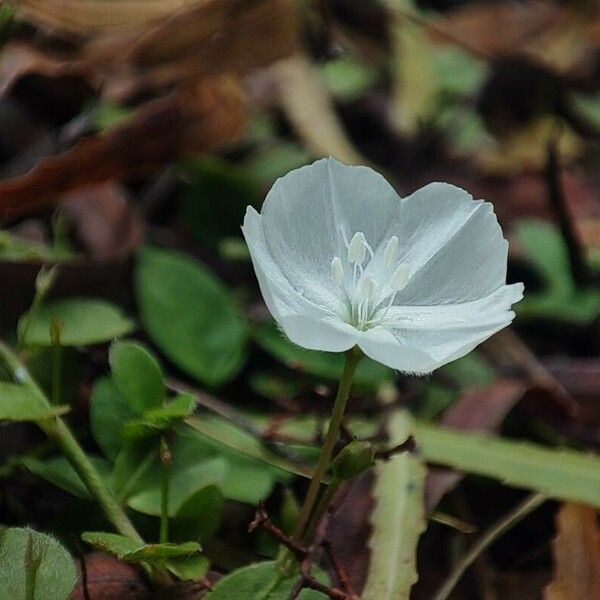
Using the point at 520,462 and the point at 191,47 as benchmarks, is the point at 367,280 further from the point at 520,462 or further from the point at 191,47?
the point at 191,47

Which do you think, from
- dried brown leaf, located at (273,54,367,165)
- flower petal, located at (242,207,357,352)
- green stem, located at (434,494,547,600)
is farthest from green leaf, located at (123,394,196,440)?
dried brown leaf, located at (273,54,367,165)

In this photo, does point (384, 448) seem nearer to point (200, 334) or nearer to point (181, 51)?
point (200, 334)

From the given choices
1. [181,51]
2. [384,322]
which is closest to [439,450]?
[384,322]

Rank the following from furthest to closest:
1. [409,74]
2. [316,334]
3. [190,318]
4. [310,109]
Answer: [409,74] → [310,109] → [190,318] → [316,334]

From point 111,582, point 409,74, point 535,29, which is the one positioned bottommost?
point 111,582

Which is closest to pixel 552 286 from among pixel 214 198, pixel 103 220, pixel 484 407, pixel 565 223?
pixel 565 223

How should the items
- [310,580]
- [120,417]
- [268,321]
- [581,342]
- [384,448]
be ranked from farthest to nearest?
[581,342]
[268,321]
[384,448]
[120,417]
[310,580]
